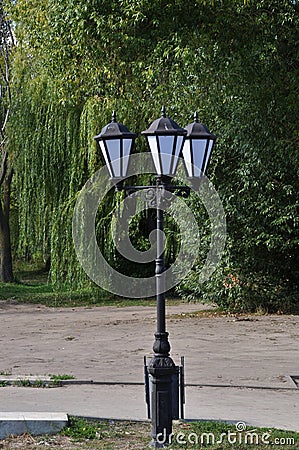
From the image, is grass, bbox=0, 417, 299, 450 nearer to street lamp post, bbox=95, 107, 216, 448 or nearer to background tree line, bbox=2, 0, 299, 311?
street lamp post, bbox=95, 107, 216, 448

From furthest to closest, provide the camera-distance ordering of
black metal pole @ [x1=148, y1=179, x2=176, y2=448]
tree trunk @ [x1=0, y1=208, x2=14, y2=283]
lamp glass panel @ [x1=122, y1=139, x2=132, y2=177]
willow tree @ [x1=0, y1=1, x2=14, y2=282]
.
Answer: tree trunk @ [x1=0, y1=208, x2=14, y2=283]
willow tree @ [x1=0, y1=1, x2=14, y2=282]
lamp glass panel @ [x1=122, y1=139, x2=132, y2=177]
black metal pole @ [x1=148, y1=179, x2=176, y2=448]

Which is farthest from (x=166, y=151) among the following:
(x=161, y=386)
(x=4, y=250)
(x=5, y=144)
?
(x=4, y=250)

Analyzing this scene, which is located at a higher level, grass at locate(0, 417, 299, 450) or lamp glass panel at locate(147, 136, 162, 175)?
lamp glass panel at locate(147, 136, 162, 175)

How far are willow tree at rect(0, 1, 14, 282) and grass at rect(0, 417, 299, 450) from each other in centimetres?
1913

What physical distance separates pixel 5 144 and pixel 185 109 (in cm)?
1314

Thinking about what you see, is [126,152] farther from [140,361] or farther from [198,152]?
[140,361]

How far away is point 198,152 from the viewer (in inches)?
251

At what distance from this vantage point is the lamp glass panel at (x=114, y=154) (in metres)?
6.34

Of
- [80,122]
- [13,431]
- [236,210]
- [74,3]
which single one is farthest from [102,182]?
[13,431]

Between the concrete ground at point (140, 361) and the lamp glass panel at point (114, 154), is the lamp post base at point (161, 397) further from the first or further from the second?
the lamp glass panel at point (114, 154)

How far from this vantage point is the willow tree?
2600 cm

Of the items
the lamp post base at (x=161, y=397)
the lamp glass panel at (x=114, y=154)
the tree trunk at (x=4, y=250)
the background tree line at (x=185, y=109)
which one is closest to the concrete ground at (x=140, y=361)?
the lamp post base at (x=161, y=397)

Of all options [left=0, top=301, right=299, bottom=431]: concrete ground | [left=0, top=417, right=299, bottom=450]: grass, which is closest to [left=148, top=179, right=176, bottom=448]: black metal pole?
[left=0, top=417, right=299, bottom=450]: grass

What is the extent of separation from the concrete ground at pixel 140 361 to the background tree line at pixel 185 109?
5.09ft
